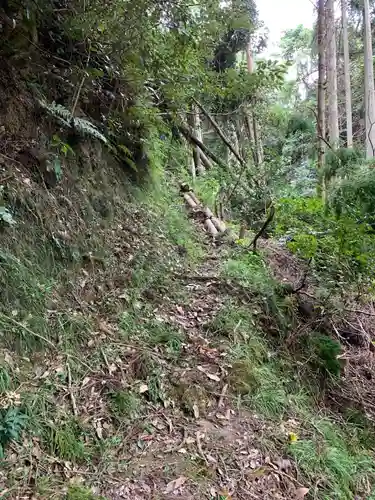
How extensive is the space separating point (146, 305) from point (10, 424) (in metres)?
1.81

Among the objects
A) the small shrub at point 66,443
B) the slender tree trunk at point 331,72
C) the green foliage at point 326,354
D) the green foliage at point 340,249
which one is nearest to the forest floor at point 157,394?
the small shrub at point 66,443

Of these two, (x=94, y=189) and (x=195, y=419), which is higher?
(x=94, y=189)

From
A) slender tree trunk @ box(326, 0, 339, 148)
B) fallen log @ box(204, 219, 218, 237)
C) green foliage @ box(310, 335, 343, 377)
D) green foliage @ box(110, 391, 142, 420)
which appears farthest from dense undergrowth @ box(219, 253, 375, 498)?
slender tree trunk @ box(326, 0, 339, 148)

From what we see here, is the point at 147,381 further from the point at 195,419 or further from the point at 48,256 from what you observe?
the point at 48,256

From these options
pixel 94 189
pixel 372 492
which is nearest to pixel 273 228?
pixel 94 189

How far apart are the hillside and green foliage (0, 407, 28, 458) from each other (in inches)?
0.4

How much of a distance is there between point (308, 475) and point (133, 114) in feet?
14.4

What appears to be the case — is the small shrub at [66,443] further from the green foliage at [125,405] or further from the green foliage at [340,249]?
the green foliage at [340,249]

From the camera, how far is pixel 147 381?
299cm

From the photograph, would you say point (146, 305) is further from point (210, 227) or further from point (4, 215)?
point (210, 227)

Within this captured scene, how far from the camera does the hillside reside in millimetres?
2469

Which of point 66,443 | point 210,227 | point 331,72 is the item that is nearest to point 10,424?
point 66,443

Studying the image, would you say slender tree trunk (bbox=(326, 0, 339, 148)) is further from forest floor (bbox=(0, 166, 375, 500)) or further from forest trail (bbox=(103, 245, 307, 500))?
forest trail (bbox=(103, 245, 307, 500))

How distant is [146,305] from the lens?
3762mm
